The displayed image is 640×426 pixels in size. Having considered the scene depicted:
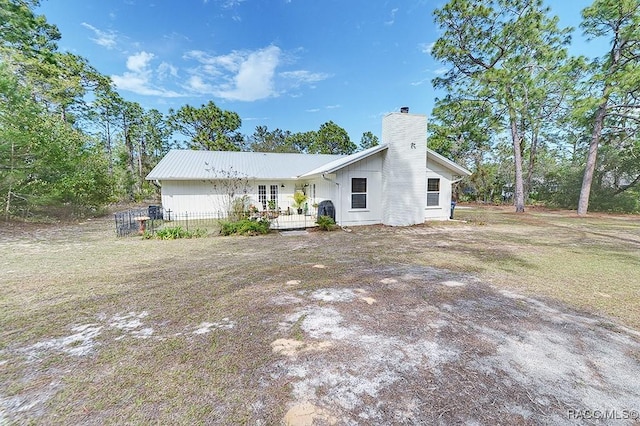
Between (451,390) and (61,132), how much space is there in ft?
61.0

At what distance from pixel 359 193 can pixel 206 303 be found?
902 centimetres

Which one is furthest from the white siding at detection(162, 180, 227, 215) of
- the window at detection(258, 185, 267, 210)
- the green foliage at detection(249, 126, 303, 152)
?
the green foliage at detection(249, 126, 303, 152)

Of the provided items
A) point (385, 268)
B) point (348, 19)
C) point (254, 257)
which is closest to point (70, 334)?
point (254, 257)

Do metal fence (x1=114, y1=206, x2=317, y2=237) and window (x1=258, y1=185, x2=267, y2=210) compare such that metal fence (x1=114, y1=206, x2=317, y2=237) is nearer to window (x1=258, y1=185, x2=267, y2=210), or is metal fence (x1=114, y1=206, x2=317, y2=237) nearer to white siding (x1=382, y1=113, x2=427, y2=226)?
window (x1=258, y1=185, x2=267, y2=210)

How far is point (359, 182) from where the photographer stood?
11742mm

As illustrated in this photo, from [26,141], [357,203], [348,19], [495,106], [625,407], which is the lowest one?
[625,407]

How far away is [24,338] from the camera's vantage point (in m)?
2.91

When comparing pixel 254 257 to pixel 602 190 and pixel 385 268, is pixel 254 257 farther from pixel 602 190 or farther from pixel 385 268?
pixel 602 190

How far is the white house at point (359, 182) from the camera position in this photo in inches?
448

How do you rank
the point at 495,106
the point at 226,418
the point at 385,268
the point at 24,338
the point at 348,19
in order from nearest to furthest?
the point at 226,418 < the point at 24,338 < the point at 385,268 < the point at 348,19 < the point at 495,106

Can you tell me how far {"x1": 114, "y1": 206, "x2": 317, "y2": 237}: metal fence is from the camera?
9.77 meters

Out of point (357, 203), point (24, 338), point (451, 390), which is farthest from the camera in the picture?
point (357, 203)

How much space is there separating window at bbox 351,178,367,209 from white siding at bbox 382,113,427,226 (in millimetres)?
896

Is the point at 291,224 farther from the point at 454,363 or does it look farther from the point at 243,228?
the point at 454,363
